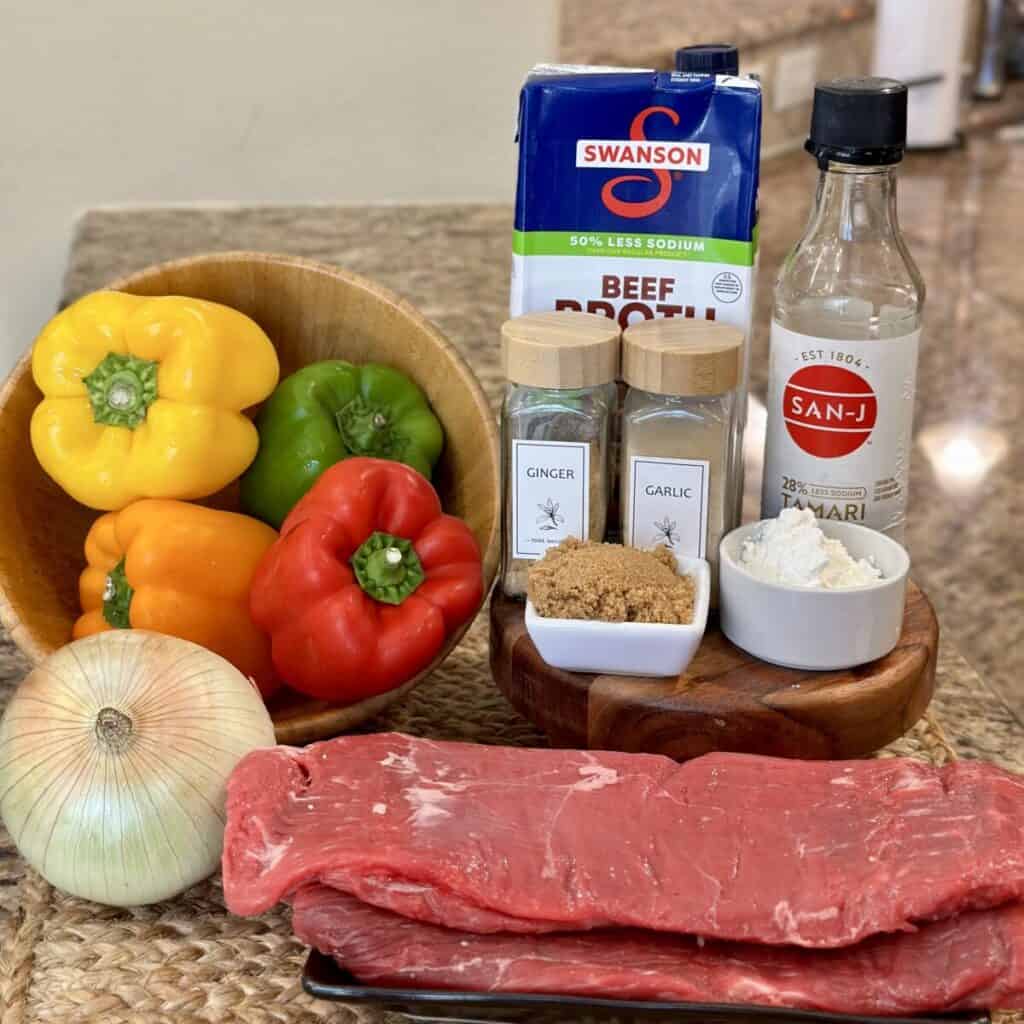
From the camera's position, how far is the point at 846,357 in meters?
0.90

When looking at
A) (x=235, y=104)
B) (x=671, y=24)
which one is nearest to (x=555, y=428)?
(x=235, y=104)

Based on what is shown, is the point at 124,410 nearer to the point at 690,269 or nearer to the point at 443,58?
the point at 690,269

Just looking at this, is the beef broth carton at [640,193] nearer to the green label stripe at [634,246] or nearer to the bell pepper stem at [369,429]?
the green label stripe at [634,246]

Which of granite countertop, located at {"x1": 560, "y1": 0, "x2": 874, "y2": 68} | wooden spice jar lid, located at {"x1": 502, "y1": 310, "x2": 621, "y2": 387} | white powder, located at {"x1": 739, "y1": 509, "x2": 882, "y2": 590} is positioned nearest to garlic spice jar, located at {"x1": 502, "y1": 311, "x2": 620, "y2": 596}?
wooden spice jar lid, located at {"x1": 502, "y1": 310, "x2": 621, "y2": 387}

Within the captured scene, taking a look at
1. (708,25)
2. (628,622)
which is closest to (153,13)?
(628,622)

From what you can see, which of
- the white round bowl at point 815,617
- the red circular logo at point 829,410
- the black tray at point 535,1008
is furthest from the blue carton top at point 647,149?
the black tray at point 535,1008

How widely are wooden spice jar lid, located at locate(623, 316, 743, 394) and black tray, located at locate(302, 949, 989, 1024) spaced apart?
36cm

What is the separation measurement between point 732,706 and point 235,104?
151 cm

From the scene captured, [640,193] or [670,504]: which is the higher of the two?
[640,193]

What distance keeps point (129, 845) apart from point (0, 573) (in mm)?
260

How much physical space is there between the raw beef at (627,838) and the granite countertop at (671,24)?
2.48 meters

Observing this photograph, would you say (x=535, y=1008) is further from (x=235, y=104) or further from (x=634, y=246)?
(x=235, y=104)

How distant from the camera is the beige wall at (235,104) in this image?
2.00 metres

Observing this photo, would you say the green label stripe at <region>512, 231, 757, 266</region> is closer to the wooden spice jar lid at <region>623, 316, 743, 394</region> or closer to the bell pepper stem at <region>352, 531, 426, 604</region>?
the wooden spice jar lid at <region>623, 316, 743, 394</region>
